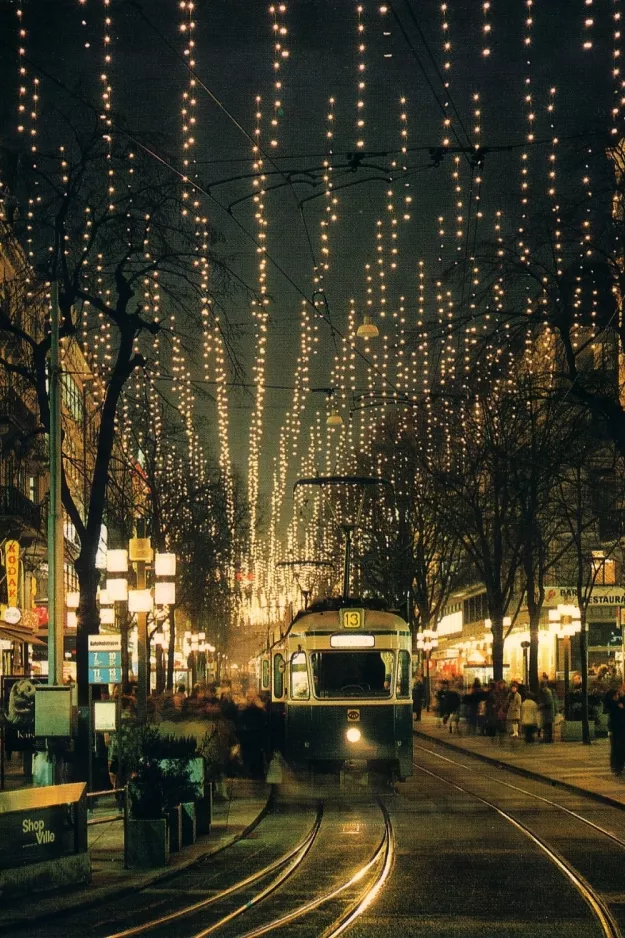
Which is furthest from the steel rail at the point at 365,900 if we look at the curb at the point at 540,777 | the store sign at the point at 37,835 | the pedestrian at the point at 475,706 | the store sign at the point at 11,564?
the pedestrian at the point at 475,706

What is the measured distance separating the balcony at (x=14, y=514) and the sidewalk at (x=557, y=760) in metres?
14.2

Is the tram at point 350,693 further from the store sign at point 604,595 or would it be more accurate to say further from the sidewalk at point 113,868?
the store sign at point 604,595

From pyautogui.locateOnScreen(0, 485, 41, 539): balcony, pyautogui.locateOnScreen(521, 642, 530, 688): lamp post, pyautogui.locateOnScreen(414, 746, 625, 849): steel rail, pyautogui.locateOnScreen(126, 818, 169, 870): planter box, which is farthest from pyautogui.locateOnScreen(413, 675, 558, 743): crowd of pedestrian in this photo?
pyautogui.locateOnScreen(126, 818, 169, 870): planter box

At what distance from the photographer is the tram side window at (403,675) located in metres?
27.6

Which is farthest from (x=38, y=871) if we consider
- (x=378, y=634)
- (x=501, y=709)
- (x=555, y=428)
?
(x=555, y=428)

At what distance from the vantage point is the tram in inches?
1077

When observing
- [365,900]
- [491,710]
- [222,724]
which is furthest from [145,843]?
[491,710]

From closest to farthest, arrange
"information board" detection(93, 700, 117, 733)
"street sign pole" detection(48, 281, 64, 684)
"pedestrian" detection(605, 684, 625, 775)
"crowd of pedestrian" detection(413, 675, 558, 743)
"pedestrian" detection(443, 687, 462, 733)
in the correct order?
"street sign pole" detection(48, 281, 64, 684) → "information board" detection(93, 700, 117, 733) → "pedestrian" detection(605, 684, 625, 775) → "crowd of pedestrian" detection(413, 675, 558, 743) → "pedestrian" detection(443, 687, 462, 733)

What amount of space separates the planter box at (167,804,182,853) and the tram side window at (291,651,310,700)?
9.47 m

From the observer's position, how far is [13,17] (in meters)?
23.0

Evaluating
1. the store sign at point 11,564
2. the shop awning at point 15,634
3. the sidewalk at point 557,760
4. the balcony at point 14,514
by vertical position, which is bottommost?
the sidewalk at point 557,760

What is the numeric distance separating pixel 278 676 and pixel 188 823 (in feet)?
32.5

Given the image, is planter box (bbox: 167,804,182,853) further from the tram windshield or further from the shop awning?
the shop awning

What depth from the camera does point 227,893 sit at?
14586 millimetres
